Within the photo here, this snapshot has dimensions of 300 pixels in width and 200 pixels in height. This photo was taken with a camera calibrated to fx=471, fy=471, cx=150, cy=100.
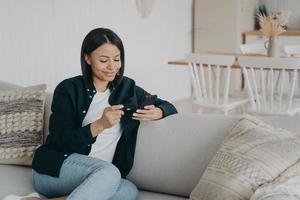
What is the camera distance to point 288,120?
189 centimetres

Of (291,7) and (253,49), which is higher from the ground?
(291,7)

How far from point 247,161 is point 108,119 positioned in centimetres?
55

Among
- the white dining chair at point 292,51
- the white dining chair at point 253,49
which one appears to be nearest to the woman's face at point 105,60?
the white dining chair at point 292,51

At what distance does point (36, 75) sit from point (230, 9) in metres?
2.80

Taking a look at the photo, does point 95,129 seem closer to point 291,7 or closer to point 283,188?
point 283,188

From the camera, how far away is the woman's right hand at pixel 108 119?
5.94 feet

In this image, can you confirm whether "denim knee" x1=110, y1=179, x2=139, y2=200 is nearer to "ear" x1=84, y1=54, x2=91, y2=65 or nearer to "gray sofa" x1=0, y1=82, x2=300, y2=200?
"gray sofa" x1=0, y1=82, x2=300, y2=200

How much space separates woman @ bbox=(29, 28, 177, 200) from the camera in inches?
72.1

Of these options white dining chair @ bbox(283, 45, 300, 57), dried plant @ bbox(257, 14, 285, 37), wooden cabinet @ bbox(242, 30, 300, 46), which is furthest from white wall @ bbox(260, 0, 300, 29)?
dried plant @ bbox(257, 14, 285, 37)

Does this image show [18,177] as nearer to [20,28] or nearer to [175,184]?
[175,184]

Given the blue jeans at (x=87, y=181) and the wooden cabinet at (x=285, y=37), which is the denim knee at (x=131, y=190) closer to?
the blue jeans at (x=87, y=181)

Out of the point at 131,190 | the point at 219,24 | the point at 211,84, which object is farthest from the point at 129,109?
the point at 219,24

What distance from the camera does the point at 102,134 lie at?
2000 mm

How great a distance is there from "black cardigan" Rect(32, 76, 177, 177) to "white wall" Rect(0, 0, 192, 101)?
51.3 inches
